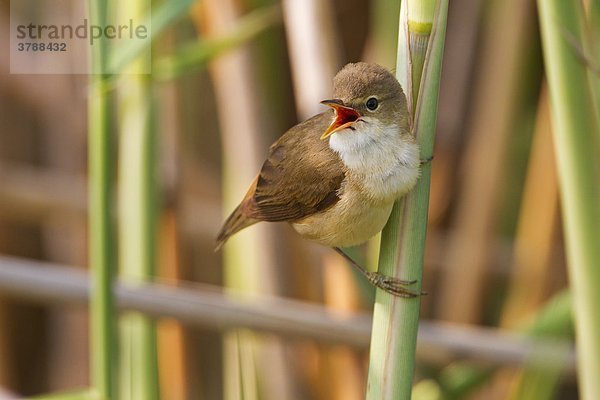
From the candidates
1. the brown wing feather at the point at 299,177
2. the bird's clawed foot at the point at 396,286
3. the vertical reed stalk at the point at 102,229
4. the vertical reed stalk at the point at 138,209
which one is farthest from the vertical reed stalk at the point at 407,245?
the vertical reed stalk at the point at 138,209

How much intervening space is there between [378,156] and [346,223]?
136mm

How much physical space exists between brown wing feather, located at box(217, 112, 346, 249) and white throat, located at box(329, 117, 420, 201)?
0.12 ft

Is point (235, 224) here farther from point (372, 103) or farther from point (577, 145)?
point (577, 145)

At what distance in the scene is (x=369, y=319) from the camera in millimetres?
1844

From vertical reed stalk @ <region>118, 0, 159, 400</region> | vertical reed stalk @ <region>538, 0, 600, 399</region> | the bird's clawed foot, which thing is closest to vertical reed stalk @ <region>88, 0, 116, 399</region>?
vertical reed stalk @ <region>118, 0, 159, 400</region>

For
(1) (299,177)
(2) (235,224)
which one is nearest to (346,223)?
(1) (299,177)

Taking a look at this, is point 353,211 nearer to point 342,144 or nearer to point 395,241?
point 342,144

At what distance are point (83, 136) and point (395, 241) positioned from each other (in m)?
1.85

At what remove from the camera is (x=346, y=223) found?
1180 millimetres

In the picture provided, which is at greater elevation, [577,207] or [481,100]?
[481,100]

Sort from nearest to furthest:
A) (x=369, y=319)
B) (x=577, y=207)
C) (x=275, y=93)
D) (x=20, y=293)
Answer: (x=577, y=207)
(x=20, y=293)
(x=369, y=319)
(x=275, y=93)

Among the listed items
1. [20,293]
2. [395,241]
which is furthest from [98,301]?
[20,293]

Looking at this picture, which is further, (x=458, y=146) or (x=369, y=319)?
(x=458, y=146)

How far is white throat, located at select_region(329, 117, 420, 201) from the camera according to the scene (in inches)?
39.5
